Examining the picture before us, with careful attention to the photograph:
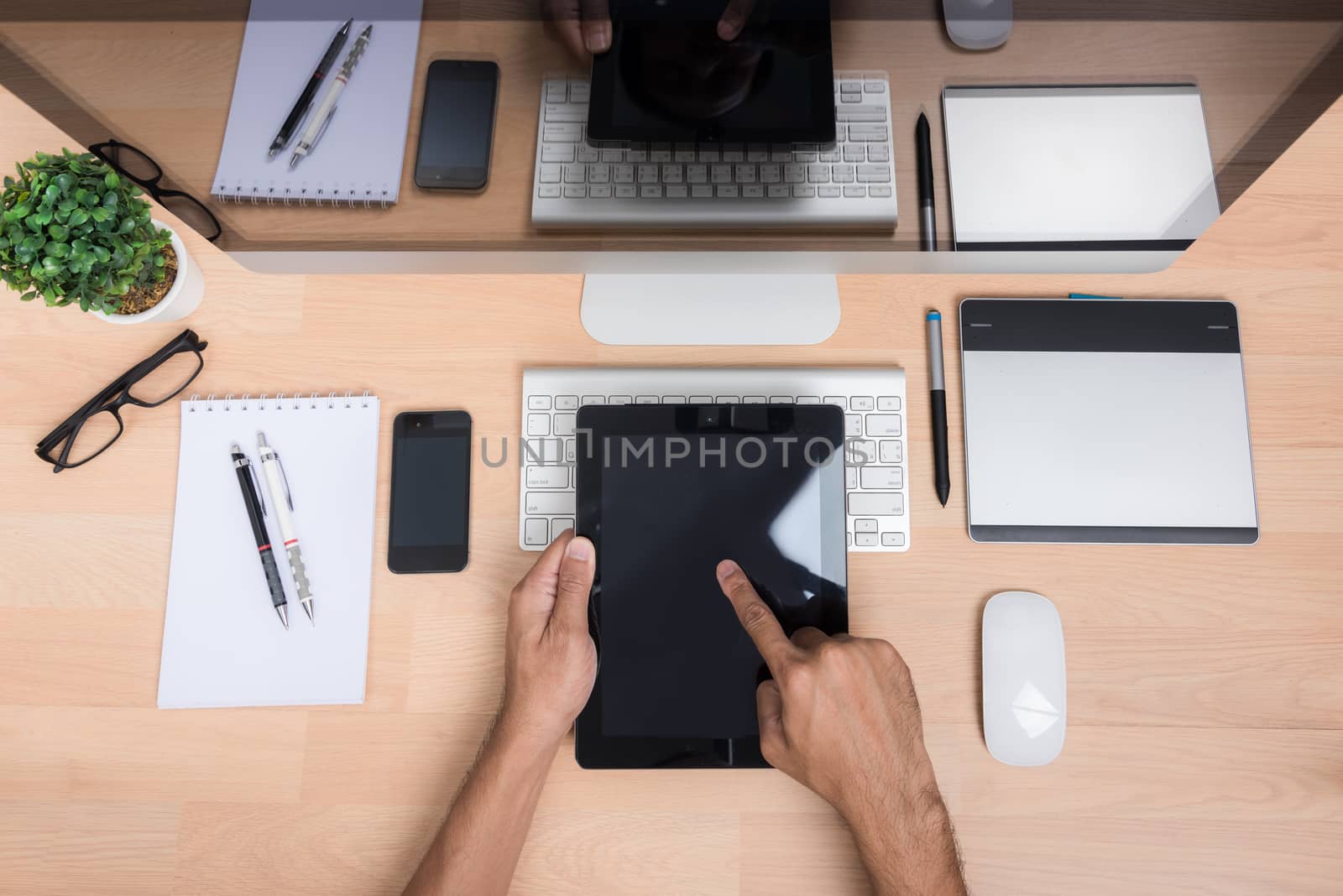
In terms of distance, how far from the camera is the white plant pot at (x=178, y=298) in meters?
0.67

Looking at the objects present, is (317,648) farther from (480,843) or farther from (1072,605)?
(1072,605)

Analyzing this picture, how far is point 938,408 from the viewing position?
685 millimetres

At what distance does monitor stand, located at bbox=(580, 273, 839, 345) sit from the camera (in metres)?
0.71

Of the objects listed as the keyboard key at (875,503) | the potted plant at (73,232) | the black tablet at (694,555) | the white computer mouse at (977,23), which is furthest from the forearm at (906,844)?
the potted plant at (73,232)

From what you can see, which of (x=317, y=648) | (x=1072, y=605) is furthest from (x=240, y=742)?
(x=1072, y=605)

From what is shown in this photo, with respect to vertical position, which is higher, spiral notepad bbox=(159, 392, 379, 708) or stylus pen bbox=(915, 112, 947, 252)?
stylus pen bbox=(915, 112, 947, 252)

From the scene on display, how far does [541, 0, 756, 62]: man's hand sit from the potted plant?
1.36ft

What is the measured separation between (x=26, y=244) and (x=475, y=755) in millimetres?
567

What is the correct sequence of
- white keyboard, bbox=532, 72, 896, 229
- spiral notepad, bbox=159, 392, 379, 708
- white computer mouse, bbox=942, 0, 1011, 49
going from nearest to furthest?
white computer mouse, bbox=942, 0, 1011, 49
white keyboard, bbox=532, 72, 896, 229
spiral notepad, bbox=159, 392, 379, 708

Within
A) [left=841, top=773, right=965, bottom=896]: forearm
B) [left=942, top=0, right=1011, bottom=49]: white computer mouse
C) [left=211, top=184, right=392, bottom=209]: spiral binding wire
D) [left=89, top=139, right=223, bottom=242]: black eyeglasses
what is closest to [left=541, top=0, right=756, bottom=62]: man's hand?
[left=942, top=0, right=1011, bottom=49]: white computer mouse

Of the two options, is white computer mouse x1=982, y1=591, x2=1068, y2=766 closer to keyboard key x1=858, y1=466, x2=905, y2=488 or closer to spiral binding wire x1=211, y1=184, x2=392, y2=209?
keyboard key x1=858, y1=466, x2=905, y2=488

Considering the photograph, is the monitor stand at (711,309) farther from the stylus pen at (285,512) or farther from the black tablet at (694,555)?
the stylus pen at (285,512)

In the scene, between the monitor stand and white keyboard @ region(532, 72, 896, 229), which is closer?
white keyboard @ region(532, 72, 896, 229)

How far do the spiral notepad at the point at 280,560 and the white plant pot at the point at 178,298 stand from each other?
0.29 ft
